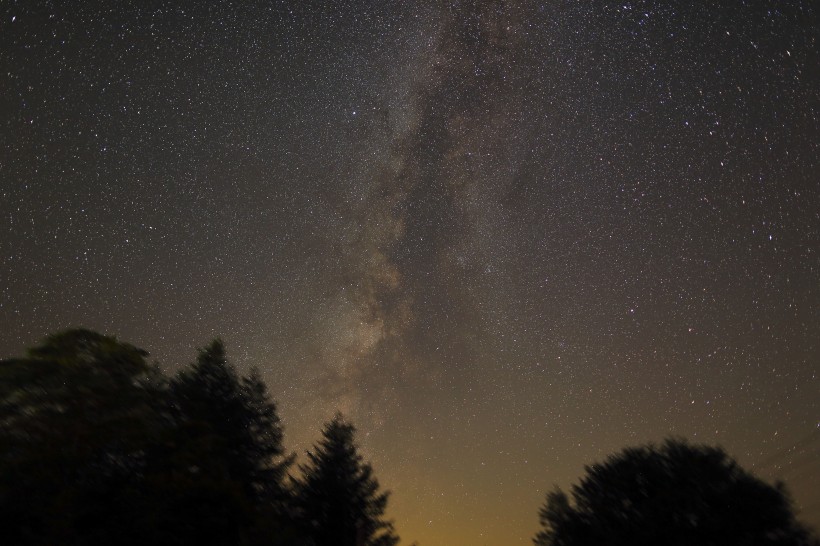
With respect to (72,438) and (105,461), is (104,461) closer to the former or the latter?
(105,461)

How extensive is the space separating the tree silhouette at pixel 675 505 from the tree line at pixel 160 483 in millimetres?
32

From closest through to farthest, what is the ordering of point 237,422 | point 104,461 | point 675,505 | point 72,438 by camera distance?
point 72,438 < point 104,461 < point 675,505 < point 237,422

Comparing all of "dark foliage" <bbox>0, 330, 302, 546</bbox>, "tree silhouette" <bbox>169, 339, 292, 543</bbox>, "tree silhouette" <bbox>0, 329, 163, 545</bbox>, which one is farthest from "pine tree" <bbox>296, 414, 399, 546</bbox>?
"tree silhouette" <bbox>0, 329, 163, 545</bbox>

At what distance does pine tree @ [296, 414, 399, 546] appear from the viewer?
20.0 metres

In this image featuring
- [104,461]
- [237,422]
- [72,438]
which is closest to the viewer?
[72,438]

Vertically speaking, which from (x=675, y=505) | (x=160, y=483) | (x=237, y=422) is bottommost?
(x=675, y=505)

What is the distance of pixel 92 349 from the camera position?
42.2ft

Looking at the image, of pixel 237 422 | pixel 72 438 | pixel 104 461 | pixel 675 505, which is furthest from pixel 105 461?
pixel 675 505

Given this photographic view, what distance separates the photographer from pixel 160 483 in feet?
38.1

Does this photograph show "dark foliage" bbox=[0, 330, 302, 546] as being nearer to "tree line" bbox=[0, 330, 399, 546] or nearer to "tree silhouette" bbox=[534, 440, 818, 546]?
"tree line" bbox=[0, 330, 399, 546]

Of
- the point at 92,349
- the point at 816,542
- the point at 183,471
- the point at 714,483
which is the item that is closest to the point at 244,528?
the point at 183,471

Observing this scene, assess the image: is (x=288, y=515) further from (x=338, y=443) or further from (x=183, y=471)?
(x=183, y=471)

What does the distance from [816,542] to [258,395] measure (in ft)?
65.1

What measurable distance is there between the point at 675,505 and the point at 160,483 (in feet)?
46.8
